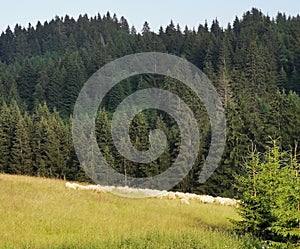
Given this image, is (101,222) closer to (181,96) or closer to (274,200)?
(274,200)

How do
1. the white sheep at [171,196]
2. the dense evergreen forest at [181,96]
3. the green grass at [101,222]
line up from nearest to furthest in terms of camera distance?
the green grass at [101,222]
the white sheep at [171,196]
the dense evergreen forest at [181,96]

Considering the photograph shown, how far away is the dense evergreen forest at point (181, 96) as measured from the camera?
49.3m

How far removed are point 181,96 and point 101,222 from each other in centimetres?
7193

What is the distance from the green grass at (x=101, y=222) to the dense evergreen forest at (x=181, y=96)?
3.87 meters

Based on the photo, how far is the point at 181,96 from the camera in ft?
285

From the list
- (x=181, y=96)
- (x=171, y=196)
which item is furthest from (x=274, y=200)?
(x=181, y=96)

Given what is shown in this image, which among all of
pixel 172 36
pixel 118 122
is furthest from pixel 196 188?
pixel 172 36

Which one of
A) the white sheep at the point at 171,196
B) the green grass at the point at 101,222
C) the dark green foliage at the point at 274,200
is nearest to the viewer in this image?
the dark green foliage at the point at 274,200

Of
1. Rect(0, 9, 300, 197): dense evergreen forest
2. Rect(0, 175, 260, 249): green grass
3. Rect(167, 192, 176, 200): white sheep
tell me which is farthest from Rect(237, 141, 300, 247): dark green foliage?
Rect(167, 192, 176, 200): white sheep

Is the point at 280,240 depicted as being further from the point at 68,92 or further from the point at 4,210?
the point at 68,92

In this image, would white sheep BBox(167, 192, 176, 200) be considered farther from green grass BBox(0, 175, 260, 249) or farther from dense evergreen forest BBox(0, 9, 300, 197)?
dense evergreen forest BBox(0, 9, 300, 197)

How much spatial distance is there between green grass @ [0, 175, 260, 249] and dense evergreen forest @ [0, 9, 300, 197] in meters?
3.87

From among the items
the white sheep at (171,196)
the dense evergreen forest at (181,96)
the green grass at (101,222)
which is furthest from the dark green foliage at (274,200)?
the white sheep at (171,196)

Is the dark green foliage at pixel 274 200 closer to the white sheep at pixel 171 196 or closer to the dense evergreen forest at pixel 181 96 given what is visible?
the dense evergreen forest at pixel 181 96
